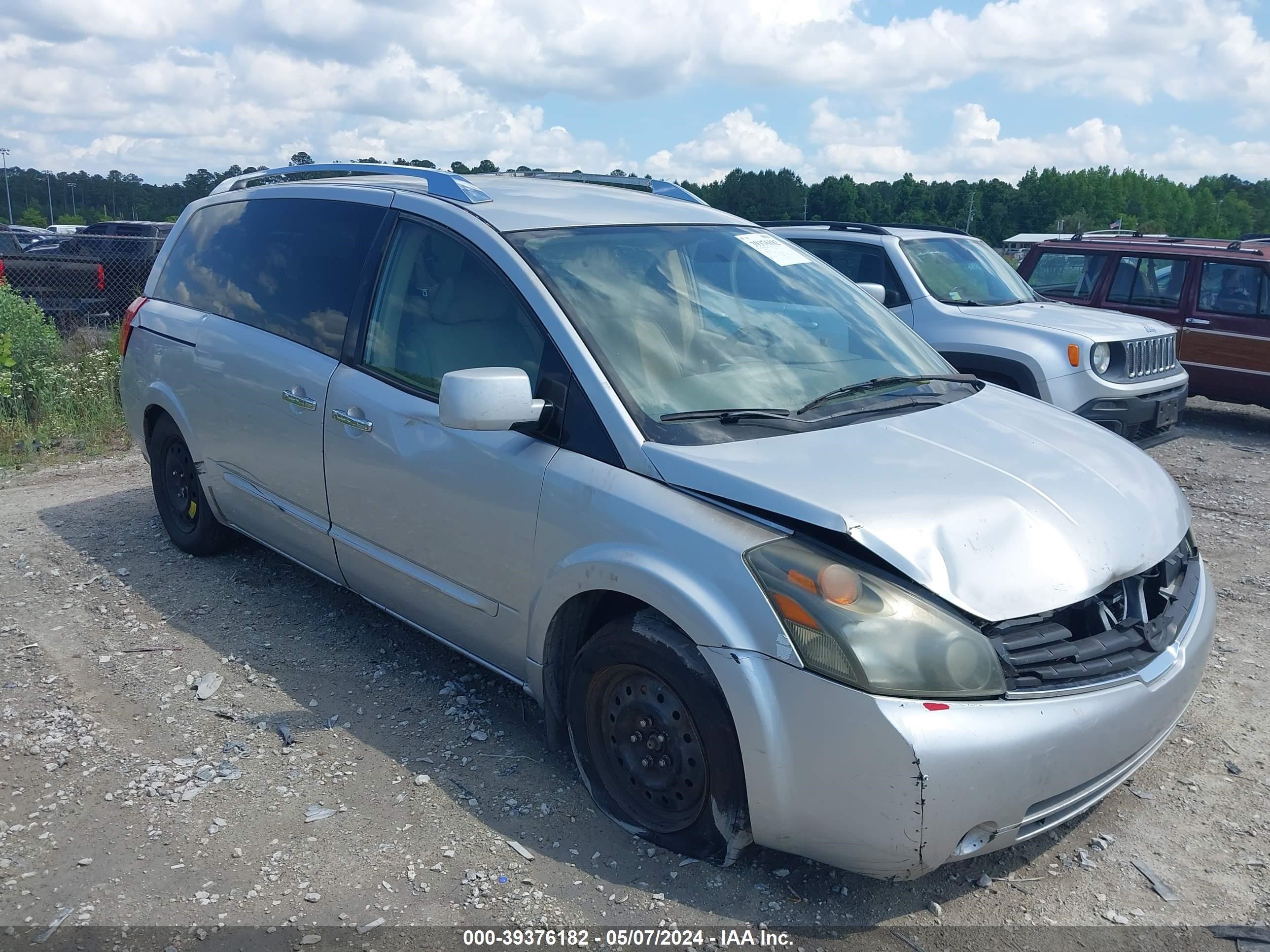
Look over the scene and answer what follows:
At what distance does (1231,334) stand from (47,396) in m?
11.2

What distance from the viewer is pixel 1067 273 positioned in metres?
11.6

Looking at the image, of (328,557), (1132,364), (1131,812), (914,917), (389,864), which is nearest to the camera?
(914,917)

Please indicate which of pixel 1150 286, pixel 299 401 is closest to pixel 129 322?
pixel 299 401

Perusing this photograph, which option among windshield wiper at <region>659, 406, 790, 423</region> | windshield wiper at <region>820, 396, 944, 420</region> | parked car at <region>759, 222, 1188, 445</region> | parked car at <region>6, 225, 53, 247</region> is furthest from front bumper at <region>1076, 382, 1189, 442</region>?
parked car at <region>6, 225, 53, 247</region>

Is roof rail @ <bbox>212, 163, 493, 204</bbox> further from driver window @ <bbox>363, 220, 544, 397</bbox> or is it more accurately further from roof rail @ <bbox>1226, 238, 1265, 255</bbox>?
roof rail @ <bbox>1226, 238, 1265, 255</bbox>

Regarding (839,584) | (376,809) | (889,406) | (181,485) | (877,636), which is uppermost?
(889,406)

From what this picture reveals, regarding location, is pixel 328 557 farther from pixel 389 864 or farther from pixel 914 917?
pixel 914 917

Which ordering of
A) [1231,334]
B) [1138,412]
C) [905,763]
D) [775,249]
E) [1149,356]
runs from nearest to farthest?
[905,763] < [775,249] < [1138,412] < [1149,356] < [1231,334]

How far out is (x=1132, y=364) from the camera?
26.8ft

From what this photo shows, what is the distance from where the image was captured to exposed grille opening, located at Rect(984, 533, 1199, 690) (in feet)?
8.86

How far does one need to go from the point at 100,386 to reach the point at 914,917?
9029 mm

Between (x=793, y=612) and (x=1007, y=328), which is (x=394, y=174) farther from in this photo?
(x=1007, y=328)

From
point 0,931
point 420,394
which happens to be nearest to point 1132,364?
point 420,394

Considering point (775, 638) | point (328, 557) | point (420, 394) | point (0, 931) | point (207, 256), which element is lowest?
point (0, 931)
